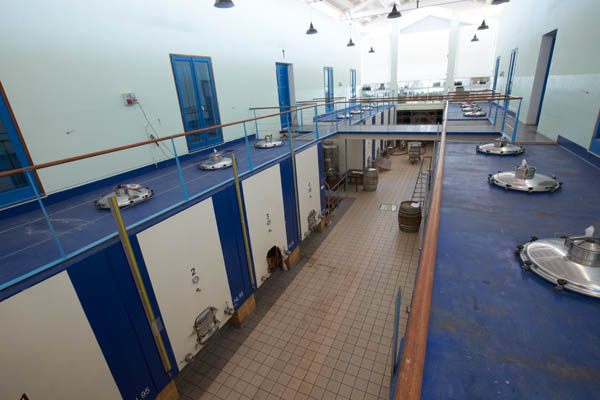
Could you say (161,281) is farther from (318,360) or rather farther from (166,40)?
(166,40)

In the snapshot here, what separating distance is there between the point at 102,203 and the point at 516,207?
532 centimetres

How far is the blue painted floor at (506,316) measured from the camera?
1435mm

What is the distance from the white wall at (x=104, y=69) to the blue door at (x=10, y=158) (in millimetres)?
119

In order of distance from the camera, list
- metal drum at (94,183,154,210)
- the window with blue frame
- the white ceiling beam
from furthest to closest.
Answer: the window with blue frame, the white ceiling beam, metal drum at (94,183,154,210)

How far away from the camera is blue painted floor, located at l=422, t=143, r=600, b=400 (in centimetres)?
143

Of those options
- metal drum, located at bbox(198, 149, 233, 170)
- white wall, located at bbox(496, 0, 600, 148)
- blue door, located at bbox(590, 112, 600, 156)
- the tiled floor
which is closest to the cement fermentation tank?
the tiled floor

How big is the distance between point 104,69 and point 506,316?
255 inches

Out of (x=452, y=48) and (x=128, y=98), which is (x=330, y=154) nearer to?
(x=128, y=98)

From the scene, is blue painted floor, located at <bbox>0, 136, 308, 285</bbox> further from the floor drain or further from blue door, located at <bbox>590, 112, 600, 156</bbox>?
the floor drain

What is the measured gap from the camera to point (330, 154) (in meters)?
12.4

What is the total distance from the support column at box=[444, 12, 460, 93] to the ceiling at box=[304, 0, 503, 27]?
0.70 meters

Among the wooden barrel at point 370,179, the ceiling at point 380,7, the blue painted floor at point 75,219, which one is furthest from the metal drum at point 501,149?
the ceiling at point 380,7

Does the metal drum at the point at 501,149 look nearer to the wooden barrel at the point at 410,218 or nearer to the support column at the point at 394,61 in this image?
the wooden barrel at the point at 410,218

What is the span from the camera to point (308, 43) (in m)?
12.6
